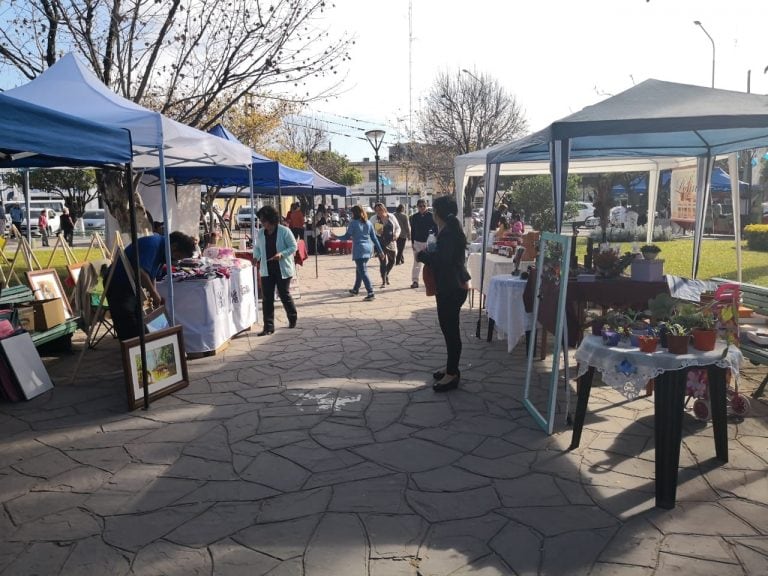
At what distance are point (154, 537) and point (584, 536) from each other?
226cm

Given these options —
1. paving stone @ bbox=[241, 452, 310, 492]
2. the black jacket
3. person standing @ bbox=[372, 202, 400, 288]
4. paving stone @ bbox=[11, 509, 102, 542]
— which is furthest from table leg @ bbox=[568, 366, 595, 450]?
person standing @ bbox=[372, 202, 400, 288]

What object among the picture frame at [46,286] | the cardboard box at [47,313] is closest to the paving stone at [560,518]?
the cardboard box at [47,313]

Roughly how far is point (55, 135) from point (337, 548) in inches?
127

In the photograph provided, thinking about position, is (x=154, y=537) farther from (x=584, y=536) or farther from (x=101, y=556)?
(x=584, y=536)

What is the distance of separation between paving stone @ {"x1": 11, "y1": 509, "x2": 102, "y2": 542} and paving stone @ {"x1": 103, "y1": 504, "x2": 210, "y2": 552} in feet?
0.30

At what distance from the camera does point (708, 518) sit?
10.5 ft

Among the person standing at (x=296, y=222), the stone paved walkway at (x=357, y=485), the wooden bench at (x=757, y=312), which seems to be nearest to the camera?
the stone paved walkway at (x=357, y=485)

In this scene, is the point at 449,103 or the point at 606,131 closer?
the point at 606,131

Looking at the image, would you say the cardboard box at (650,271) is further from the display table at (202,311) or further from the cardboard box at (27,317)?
the cardboard box at (27,317)

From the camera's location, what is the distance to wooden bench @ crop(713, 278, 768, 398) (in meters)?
5.12

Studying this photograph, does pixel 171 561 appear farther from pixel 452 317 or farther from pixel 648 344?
pixel 452 317

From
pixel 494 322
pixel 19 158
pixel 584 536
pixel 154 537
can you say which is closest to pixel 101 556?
pixel 154 537

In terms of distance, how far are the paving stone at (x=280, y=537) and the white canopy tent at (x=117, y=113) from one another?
11.9 ft

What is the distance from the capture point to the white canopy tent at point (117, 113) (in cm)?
565
